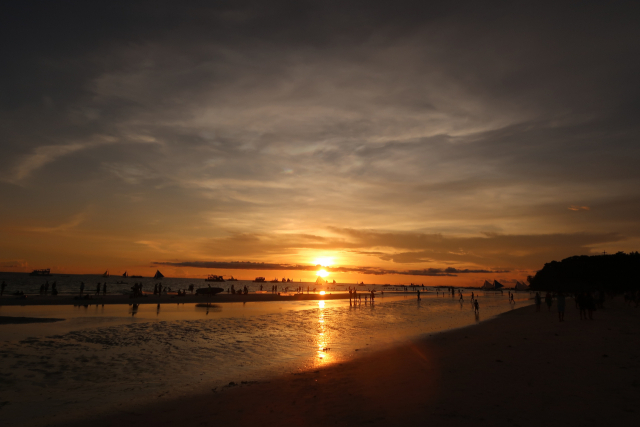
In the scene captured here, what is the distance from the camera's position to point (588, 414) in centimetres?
802

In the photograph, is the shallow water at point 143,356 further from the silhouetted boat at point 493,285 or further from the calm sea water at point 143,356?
the silhouetted boat at point 493,285

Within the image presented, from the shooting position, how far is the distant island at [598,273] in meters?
80.1

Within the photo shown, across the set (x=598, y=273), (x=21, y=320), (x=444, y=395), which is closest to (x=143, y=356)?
(x=444, y=395)

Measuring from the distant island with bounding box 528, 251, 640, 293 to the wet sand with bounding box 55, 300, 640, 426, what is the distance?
85424mm

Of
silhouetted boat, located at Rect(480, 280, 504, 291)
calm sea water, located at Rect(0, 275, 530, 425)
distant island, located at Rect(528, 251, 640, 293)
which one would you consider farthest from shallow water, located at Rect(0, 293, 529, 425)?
silhouetted boat, located at Rect(480, 280, 504, 291)

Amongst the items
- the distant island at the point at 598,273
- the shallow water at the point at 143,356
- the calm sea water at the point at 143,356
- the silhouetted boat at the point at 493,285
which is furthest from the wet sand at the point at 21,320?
the silhouetted boat at the point at 493,285

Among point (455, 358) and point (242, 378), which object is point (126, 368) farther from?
point (455, 358)

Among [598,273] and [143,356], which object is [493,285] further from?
[143,356]

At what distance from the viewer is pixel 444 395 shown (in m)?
9.98

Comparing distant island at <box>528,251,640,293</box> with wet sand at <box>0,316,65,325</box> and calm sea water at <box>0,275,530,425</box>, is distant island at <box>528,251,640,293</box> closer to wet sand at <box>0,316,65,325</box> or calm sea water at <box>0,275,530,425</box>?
calm sea water at <box>0,275,530,425</box>

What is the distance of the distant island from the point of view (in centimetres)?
8012

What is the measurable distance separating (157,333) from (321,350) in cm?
1269

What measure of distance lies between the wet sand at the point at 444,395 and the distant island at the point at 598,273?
85424 mm

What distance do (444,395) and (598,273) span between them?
10383cm
